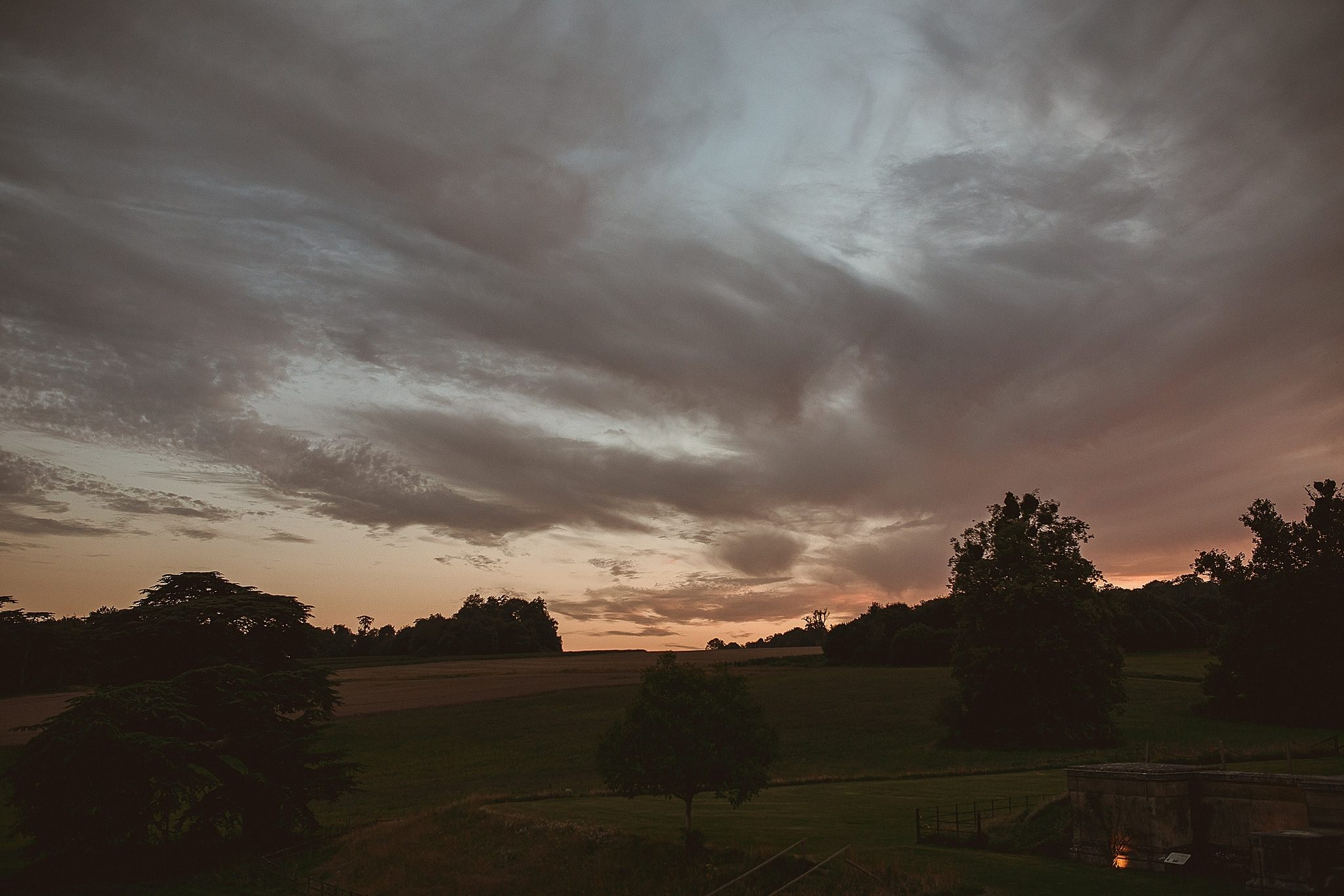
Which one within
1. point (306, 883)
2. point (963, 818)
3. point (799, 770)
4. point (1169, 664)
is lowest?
point (306, 883)

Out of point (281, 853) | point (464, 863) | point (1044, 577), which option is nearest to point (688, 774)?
point (464, 863)

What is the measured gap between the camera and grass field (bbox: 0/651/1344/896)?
3744cm

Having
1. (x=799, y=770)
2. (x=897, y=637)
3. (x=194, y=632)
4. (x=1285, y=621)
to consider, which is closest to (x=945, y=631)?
(x=897, y=637)

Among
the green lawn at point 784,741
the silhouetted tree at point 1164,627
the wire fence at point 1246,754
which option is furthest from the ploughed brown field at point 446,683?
the silhouetted tree at point 1164,627

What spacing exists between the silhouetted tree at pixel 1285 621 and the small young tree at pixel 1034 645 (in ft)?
34.1

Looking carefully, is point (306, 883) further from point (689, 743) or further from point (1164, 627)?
point (1164, 627)

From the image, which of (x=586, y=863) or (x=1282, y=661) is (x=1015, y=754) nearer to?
(x=1282, y=661)

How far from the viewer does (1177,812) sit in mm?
30656

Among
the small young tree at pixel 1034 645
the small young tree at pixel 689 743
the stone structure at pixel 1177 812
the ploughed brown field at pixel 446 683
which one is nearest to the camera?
the stone structure at pixel 1177 812

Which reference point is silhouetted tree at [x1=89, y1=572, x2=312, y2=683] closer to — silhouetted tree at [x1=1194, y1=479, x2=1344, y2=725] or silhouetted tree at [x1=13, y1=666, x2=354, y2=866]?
silhouetted tree at [x1=13, y1=666, x2=354, y2=866]

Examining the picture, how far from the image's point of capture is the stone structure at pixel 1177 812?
28.9m

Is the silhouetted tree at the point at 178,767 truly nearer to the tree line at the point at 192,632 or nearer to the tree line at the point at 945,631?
the tree line at the point at 192,632

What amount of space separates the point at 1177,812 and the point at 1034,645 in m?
41.9

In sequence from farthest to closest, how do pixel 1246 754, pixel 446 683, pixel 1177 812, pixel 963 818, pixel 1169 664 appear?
pixel 446 683, pixel 1169 664, pixel 1246 754, pixel 963 818, pixel 1177 812
